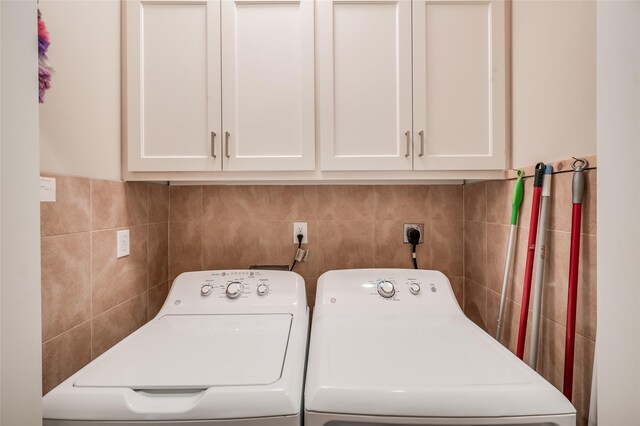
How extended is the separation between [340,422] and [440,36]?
1370 mm

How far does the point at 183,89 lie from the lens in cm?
126

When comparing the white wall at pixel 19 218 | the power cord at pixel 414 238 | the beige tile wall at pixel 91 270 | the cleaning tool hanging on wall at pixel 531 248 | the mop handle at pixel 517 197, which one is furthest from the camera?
the power cord at pixel 414 238

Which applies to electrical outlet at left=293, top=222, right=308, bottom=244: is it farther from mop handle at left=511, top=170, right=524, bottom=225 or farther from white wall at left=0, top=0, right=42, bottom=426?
white wall at left=0, top=0, right=42, bottom=426

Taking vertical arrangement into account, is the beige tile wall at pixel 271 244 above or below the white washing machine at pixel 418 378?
above

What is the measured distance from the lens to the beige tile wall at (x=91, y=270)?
95 centimetres

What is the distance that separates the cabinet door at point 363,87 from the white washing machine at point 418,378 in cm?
62

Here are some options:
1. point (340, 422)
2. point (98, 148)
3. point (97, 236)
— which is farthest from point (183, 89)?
point (340, 422)

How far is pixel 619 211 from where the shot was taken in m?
0.52

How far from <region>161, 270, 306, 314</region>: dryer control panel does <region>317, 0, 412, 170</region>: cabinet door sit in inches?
21.4

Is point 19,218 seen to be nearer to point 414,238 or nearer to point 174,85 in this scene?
point 174,85

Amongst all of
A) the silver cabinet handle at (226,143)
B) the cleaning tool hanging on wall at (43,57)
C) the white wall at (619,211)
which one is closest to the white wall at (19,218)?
the cleaning tool hanging on wall at (43,57)

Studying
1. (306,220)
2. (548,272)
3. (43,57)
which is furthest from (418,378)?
(43,57)

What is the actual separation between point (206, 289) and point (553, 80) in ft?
4.88

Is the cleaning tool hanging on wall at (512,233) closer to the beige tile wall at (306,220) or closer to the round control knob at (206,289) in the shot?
the beige tile wall at (306,220)
